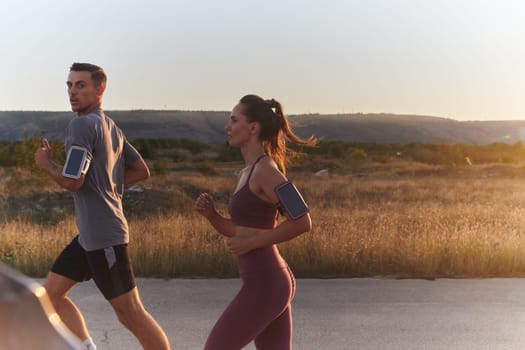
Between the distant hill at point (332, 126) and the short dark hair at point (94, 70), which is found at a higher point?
the short dark hair at point (94, 70)

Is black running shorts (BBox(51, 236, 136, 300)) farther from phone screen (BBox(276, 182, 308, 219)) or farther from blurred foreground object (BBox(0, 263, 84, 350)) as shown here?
blurred foreground object (BBox(0, 263, 84, 350))

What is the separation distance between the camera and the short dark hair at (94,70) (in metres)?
3.94

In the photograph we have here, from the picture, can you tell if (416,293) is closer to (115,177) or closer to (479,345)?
(479,345)

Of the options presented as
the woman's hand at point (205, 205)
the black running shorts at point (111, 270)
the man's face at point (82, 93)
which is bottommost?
the black running shorts at point (111, 270)

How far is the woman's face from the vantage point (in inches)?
134

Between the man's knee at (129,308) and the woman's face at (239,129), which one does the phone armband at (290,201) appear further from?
the man's knee at (129,308)

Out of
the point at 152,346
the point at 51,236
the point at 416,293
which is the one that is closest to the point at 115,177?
the point at 152,346

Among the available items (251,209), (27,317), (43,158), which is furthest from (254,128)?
(27,317)

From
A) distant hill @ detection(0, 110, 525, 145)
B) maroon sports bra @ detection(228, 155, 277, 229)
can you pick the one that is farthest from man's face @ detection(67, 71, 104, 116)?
distant hill @ detection(0, 110, 525, 145)

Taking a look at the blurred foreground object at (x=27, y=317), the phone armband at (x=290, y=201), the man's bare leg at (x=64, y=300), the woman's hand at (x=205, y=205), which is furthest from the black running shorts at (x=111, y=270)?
the blurred foreground object at (x=27, y=317)

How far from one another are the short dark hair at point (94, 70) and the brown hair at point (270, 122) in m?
0.89

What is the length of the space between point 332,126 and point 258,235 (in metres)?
124

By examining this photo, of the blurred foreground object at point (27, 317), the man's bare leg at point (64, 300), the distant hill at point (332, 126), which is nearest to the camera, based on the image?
the blurred foreground object at point (27, 317)

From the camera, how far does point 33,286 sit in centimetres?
95
